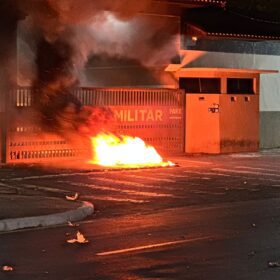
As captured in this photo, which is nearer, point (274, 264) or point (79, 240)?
point (274, 264)

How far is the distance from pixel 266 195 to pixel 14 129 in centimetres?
753

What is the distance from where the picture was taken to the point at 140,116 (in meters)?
21.9

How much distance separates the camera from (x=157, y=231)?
33.5 feet

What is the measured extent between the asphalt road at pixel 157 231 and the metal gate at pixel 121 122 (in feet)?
5.62

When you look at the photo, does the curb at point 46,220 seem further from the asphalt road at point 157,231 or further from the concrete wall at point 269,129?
the concrete wall at point 269,129

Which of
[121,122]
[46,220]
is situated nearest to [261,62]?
[121,122]

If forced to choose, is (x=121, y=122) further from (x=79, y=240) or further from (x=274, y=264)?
(x=274, y=264)

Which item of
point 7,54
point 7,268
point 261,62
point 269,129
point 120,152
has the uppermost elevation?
point 261,62

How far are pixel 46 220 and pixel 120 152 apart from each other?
914 cm

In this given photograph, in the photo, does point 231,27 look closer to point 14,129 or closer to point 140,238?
point 14,129

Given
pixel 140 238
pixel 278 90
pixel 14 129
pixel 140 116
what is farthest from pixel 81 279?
pixel 278 90

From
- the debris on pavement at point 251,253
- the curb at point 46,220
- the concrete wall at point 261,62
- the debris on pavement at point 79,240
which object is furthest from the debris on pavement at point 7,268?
the concrete wall at point 261,62

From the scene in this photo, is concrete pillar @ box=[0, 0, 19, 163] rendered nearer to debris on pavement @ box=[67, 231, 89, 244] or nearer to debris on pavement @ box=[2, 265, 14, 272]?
debris on pavement @ box=[67, 231, 89, 244]

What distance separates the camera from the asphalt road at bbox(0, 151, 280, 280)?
25.5ft
